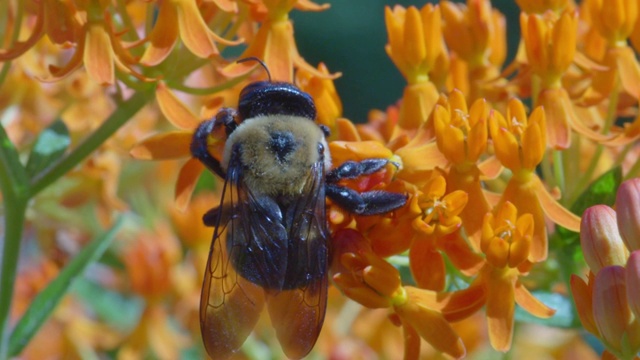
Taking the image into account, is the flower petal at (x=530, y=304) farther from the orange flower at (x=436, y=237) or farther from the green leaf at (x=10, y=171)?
the green leaf at (x=10, y=171)

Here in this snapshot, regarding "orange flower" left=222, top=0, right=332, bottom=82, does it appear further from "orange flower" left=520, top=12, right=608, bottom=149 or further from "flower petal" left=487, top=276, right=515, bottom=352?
"flower petal" left=487, top=276, right=515, bottom=352

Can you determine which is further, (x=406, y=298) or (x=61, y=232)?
(x=61, y=232)

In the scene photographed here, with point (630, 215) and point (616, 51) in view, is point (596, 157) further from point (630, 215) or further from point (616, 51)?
point (630, 215)

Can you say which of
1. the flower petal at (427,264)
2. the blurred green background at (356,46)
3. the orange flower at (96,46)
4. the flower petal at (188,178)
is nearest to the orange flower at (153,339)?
the flower petal at (188,178)

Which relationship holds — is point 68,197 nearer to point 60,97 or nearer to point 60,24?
point 60,97

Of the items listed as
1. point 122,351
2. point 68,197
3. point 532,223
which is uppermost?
point 532,223

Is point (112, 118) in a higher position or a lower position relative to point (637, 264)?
lower

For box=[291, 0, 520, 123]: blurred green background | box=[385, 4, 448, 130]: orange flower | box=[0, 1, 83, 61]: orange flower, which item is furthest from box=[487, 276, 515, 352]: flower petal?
box=[291, 0, 520, 123]: blurred green background

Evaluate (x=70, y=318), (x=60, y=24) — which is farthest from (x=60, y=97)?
(x=60, y=24)
